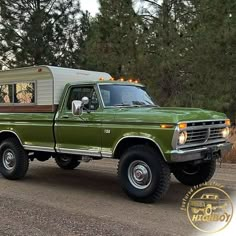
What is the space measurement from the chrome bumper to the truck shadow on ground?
0.84 meters

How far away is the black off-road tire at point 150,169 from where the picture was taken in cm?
727

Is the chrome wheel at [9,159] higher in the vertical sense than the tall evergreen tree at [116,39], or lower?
lower

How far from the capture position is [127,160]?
24.9 ft

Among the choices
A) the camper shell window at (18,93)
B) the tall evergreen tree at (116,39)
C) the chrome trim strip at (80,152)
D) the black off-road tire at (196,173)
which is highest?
the tall evergreen tree at (116,39)

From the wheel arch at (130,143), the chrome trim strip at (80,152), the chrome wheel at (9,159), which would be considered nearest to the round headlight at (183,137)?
the wheel arch at (130,143)

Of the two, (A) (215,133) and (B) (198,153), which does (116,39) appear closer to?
(A) (215,133)

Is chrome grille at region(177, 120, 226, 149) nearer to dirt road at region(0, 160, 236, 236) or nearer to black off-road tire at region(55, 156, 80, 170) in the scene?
dirt road at region(0, 160, 236, 236)

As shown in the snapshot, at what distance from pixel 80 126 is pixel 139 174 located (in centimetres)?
148

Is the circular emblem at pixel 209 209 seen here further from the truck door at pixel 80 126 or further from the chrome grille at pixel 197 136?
the truck door at pixel 80 126

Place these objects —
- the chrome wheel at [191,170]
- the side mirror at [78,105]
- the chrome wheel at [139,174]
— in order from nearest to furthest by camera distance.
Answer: the chrome wheel at [139,174], the side mirror at [78,105], the chrome wheel at [191,170]

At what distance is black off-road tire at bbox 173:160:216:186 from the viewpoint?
857 centimetres

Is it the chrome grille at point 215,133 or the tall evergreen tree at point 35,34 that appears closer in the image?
the chrome grille at point 215,133

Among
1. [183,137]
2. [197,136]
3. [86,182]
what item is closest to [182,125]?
[183,137]

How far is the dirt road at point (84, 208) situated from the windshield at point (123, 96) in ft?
5.34
